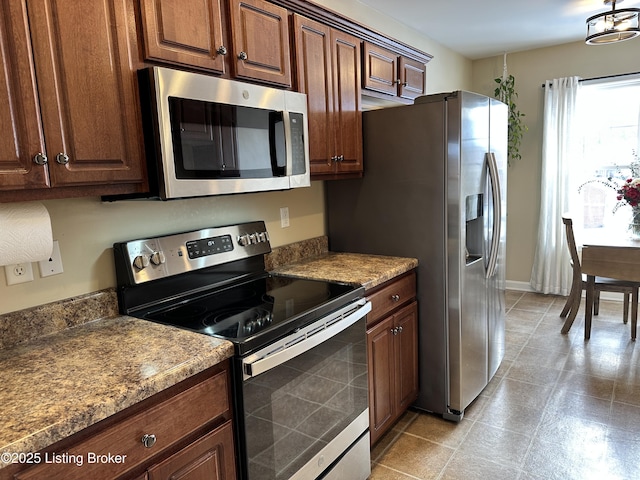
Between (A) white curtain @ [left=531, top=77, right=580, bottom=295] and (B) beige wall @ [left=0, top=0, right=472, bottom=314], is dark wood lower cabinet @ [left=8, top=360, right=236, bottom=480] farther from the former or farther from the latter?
(A) white curtain @ [left=531, top=77, right=580, bottom=295]

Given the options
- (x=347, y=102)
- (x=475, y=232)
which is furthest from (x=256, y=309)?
(x=475, y=232)

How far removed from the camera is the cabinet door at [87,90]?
1211 millimetres

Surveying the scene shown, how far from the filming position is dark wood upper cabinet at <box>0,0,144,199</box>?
1.16m

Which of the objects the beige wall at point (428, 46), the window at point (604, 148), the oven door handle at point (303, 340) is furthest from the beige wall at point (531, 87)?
the oven door handle at point (303, 340)

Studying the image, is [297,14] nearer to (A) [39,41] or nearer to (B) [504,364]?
(A) [39,41]

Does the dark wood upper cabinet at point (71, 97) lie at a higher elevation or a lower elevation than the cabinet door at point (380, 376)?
higher

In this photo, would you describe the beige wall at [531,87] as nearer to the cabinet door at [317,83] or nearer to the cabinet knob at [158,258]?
the cabinet door at [317,83]

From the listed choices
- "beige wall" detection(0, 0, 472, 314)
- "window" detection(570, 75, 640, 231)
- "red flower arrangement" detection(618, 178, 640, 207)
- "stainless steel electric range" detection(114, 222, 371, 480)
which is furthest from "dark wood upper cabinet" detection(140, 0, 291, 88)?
"window" detection(570, 75, 640, 231)

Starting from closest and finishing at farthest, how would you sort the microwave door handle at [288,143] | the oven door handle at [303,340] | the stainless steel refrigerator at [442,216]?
the oven door handle at [303,340] < the microwave door handle at [288,143] < the stainless steel refrigerator at [442,216]

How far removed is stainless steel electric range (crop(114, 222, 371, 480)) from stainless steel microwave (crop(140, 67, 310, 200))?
1.19 ft

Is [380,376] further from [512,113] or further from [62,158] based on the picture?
[512,113]

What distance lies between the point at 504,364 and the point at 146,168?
2782 mm

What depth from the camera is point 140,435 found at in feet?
3.68

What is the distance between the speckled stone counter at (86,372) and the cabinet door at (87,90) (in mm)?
504
